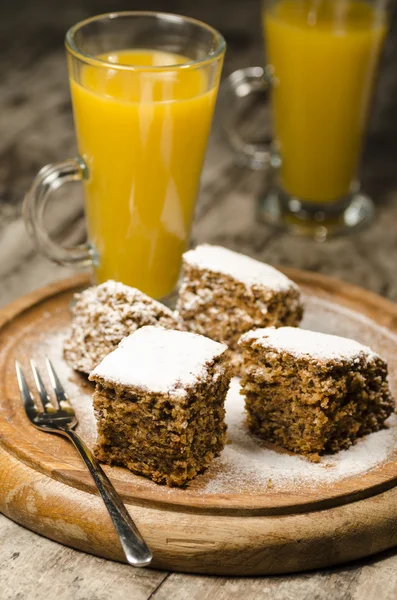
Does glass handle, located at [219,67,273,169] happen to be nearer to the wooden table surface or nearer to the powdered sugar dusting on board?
the wooden table surface

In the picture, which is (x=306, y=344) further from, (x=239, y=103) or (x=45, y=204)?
(x=239, y=103)

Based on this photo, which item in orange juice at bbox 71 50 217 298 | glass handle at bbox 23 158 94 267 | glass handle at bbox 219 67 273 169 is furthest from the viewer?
glass handle at bbox 219 67 273 169

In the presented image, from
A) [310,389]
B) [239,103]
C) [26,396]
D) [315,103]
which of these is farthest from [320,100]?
[26,396]

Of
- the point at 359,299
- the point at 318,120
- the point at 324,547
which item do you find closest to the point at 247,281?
the point at 359,299

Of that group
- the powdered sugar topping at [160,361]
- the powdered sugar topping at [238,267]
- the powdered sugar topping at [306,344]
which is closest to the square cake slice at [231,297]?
the powdered sugar topping at [238,267]

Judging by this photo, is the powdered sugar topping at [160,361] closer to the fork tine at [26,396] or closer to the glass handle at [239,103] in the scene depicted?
the fork tine at [26,396]

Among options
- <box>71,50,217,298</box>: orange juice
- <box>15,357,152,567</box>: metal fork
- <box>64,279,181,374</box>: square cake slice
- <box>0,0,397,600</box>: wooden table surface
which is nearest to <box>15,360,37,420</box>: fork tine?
<box>15,357,152,567</box>: metal fork

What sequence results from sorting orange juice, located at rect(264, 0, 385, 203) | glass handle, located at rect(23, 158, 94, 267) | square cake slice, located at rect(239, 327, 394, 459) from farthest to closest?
orange juice, located at rect(264, 0, 385, 203), glass handle, located at rect(23, 158, 94, 267), square cake slice, located at rect(239, 327, 394, 459)
